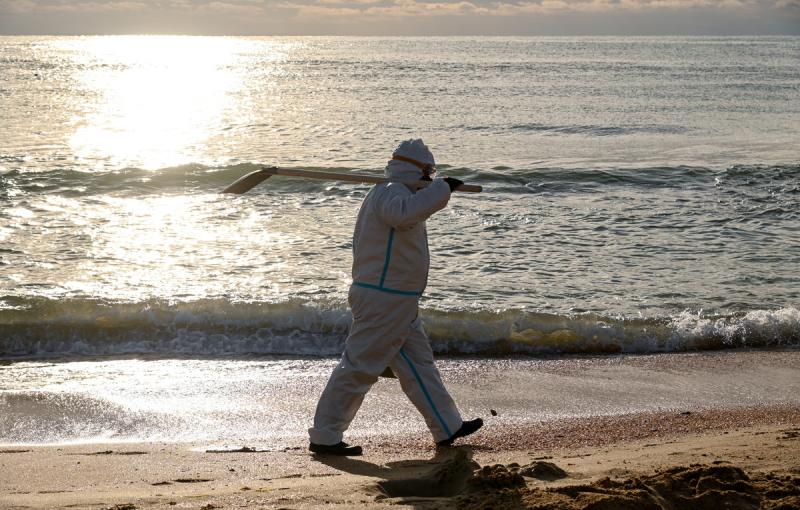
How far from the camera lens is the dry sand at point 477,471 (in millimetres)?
3869

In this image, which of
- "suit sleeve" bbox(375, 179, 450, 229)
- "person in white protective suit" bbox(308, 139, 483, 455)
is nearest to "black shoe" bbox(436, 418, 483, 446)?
"person in white protective suit" bbox(308, 139, 483, 455)

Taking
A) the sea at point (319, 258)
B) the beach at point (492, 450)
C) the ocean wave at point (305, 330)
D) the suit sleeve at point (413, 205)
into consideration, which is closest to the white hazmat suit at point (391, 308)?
the suit sleeve at point (413, 205)

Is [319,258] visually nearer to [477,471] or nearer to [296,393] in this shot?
[296,393]

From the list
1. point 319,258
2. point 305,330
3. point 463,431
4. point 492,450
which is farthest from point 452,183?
point 319,258

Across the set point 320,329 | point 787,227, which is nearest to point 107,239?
point 320,329

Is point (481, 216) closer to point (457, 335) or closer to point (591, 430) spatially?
point (457, 335)

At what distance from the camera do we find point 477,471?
14.0 feet

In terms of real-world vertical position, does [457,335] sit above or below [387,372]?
below

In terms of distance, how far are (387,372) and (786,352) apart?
4.07 meters

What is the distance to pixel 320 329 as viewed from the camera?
8.31 meters

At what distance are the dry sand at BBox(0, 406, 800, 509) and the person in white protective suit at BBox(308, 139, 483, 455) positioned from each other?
0.19m

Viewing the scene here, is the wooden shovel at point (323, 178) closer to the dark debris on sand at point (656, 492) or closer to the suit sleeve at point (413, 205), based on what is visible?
the suit sleeve at point (413, 205)

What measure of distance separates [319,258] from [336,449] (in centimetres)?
571

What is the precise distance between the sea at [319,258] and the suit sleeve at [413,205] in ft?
5.22
